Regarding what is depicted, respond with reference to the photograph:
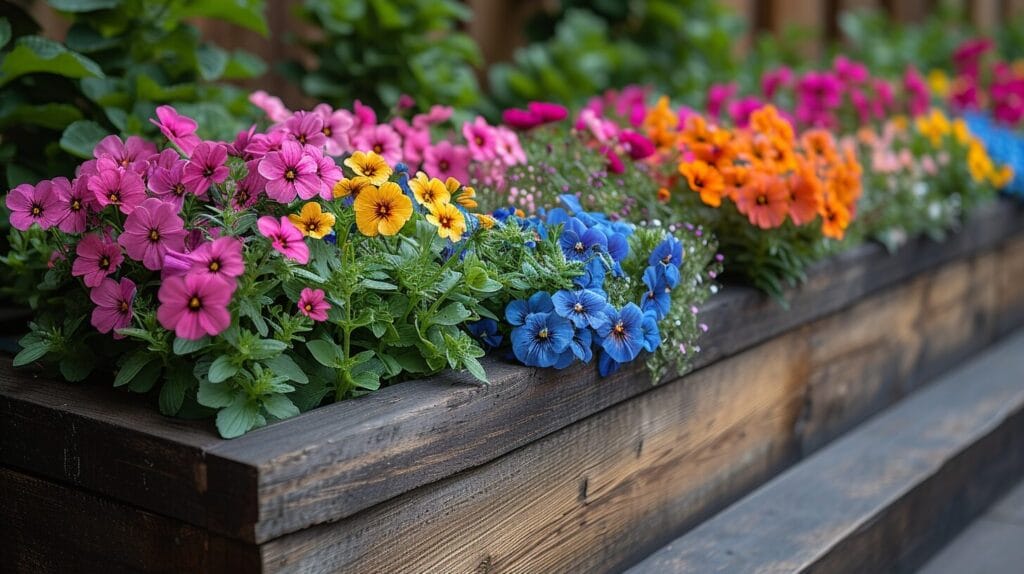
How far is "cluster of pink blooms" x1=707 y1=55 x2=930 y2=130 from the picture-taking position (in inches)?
110

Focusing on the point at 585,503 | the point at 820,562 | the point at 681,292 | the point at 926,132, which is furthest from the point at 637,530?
the point at 926,132

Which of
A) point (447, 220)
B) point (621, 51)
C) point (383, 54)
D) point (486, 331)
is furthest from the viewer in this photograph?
point (621, 51)

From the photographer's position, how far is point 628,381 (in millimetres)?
1559

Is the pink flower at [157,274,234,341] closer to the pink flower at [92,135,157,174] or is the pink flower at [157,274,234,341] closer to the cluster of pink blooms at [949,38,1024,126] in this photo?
the pink flower at [92,135,157,174]

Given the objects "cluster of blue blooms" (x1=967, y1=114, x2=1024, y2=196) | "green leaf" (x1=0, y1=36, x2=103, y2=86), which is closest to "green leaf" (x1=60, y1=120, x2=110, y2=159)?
"green leaf" (x1=0, y1=36, x2=103, y2=86)

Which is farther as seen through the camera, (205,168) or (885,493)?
(885,493)

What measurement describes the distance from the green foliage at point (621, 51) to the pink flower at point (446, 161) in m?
0.95

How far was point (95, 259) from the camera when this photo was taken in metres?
1.27

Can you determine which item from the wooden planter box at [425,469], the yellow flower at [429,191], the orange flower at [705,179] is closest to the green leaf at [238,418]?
the wooden planter box at [425,469]

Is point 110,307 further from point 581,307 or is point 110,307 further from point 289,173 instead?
point 581,307

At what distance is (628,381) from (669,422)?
0.59 feet

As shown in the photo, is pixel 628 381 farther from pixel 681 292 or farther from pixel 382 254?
pixel 382 254

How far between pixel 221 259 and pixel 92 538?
0.38 metres

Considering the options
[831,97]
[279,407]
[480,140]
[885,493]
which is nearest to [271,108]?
[480,140]
